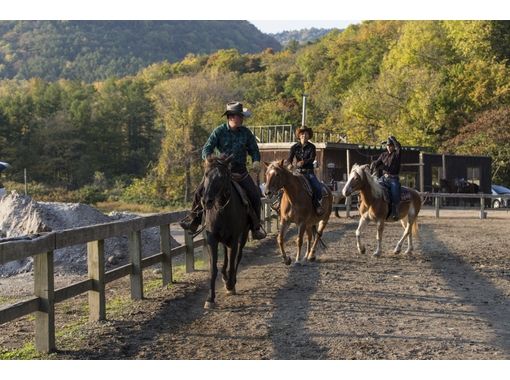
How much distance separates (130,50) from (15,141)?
125274mm

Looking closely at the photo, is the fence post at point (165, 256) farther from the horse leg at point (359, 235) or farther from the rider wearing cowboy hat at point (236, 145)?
the horse leg at point (359, 235)

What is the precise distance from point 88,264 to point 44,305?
138 cm

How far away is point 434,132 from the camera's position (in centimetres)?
5116

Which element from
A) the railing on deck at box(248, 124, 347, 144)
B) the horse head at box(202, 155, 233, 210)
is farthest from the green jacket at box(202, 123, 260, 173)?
the railing on deck at box(248, 124, 347, 144)

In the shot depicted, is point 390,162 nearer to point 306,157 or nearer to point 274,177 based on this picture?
point 306,157

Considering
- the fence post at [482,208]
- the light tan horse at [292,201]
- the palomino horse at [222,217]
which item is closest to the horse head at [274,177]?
the light tan horse at [292,201]

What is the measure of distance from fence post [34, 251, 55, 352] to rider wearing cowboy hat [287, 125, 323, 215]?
24.0 ft

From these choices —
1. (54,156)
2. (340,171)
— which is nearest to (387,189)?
(340,171)

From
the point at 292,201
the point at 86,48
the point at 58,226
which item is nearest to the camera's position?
the point at 292,201

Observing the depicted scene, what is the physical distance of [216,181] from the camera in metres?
8.75

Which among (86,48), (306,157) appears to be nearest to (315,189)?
(306,157)

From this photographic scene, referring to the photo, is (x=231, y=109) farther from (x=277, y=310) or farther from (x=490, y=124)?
(x=490, y=124)

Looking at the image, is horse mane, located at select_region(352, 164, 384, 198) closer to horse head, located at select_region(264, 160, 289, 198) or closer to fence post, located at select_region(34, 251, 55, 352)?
horse head, located at select_region(264, 160, 289, 198)

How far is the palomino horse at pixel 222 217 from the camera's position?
28.7 ft
